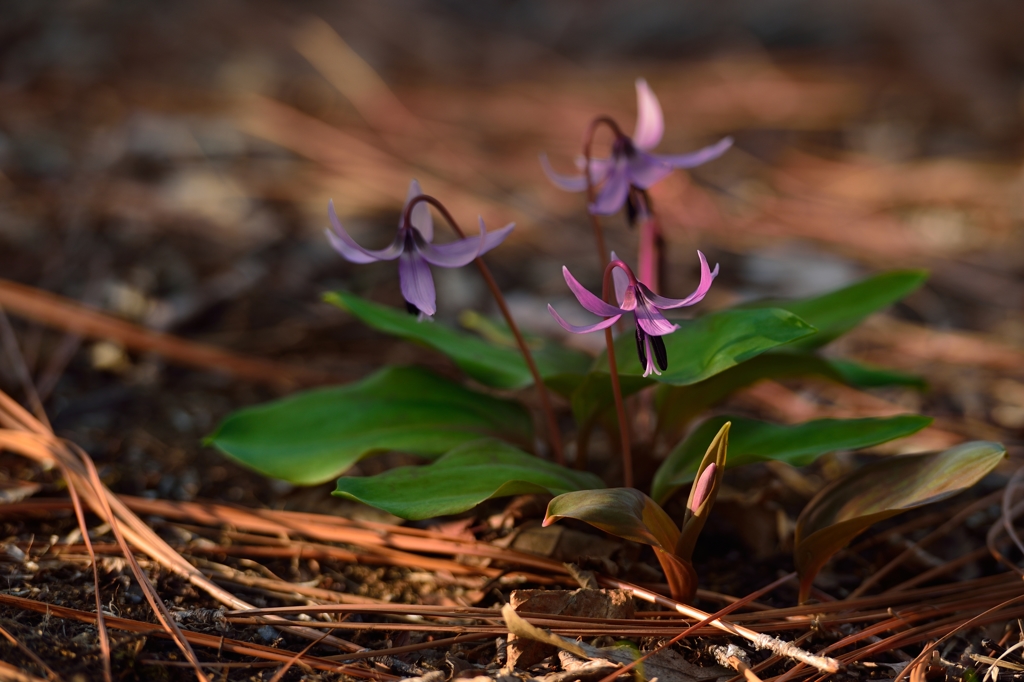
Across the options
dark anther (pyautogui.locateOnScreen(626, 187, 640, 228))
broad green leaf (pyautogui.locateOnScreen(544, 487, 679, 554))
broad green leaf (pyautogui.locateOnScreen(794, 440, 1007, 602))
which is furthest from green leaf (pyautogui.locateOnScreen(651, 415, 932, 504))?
dark anther (pyautogui.locateOnScreen(626, 187, 640, 228))

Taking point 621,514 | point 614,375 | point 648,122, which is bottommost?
point 621,514

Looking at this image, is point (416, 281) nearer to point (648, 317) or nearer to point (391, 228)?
point (648, 317)

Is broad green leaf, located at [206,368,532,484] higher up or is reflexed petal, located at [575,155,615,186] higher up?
reflexed petal, located at [575,155,615,186]

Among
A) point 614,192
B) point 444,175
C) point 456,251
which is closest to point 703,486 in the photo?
point 456,251

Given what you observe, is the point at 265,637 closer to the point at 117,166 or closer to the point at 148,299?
the point at 148,299

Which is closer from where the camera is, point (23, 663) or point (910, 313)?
point (23, 663)

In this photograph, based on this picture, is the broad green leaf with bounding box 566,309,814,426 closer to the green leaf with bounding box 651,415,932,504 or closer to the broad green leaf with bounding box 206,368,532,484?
the green leaf with bounding box 651,415,932,504

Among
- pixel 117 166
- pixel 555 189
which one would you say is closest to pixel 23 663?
pixel 117 166
